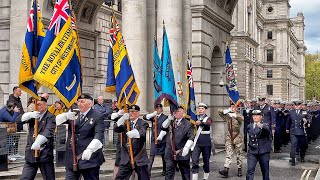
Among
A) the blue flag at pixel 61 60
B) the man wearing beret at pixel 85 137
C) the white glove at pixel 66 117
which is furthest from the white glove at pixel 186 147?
the white glove at pixel 66 117

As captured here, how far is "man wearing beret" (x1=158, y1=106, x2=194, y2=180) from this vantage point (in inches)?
394

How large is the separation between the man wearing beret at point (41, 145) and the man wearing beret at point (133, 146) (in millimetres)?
1217

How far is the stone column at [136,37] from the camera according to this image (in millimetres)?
17312

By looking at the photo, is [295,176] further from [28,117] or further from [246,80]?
[246,80]

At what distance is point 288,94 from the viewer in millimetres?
104000

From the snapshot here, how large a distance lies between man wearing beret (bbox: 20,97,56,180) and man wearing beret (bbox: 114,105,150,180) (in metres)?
1.22

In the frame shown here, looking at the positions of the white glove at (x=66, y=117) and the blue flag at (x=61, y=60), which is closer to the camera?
the white glove at (x=66, y=117)

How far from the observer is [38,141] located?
7.85 m

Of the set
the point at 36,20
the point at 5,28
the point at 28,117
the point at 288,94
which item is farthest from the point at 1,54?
the point at 288,94

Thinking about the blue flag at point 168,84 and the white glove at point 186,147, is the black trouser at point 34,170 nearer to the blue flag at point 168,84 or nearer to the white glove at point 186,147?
the white glove at point 186,147

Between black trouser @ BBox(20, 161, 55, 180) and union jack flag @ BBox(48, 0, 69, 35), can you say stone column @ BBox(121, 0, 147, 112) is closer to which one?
union jack flag @ BBox(48, 0, 69, 35)

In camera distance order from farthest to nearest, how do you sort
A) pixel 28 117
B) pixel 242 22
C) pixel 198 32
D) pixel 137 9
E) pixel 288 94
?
pixel 288 94
pixel 242 22
pixel 198 32
pixel 137 9
pixel 28 117

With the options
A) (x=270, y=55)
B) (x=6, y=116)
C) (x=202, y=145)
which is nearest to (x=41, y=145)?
(x=202, y=145)

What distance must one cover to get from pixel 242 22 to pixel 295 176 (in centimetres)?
6022
